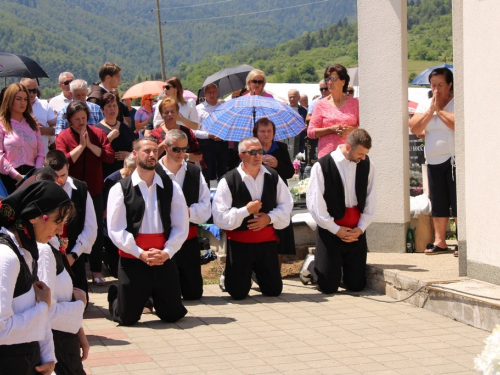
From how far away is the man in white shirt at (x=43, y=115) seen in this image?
11156 mm

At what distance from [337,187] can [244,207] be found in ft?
3.48

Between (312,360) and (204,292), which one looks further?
(204,292)

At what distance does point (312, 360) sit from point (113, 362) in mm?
1587

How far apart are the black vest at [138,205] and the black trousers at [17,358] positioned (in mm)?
3854

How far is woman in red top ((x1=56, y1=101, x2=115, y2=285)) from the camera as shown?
9.72 metres

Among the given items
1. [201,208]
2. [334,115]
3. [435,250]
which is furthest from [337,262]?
[334,115]

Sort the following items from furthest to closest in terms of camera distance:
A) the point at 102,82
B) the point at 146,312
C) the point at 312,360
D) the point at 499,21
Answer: the point at 102,82 → the point at 146,312 → the point at 499,21 → the point at 312,360

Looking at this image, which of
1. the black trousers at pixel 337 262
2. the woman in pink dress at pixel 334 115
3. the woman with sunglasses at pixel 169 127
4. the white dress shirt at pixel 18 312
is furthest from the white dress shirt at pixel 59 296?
the woman in pink dress at pixel 334 115

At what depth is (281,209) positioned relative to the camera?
9289 mm

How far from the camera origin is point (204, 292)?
964 centimetres

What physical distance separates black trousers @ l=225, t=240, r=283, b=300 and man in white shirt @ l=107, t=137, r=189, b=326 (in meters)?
1.06

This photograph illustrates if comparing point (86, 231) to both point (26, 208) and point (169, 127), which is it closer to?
point (169, 127)

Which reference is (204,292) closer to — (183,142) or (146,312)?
(146,312)

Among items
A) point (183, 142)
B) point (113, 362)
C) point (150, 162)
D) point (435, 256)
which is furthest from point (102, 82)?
point (113, 362)
